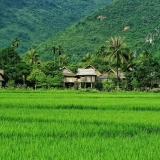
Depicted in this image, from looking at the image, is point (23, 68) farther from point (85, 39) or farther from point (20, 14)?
point (20, 14)

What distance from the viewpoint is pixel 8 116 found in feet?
32.2

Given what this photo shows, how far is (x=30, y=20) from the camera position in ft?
548

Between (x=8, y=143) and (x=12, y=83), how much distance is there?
44.9m

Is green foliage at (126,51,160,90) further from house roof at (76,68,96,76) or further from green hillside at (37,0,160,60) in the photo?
green hillside at (37,0,160,60)

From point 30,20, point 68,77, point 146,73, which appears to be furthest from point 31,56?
point 30,20

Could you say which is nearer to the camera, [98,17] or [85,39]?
[85,39]

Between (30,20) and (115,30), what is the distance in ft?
185

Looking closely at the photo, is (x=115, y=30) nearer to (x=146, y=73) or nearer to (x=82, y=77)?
(x=82, y=77)

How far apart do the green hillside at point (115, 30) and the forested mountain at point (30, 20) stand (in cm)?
1935

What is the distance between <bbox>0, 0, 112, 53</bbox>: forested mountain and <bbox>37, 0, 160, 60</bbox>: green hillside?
63.5 ft

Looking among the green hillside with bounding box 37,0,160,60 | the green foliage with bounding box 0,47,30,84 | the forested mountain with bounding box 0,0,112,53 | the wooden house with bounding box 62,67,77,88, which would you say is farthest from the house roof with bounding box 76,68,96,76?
the forested mountain with bounding box 0,0,112,53

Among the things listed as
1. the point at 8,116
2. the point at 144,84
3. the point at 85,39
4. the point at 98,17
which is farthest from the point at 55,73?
the point at 98,17

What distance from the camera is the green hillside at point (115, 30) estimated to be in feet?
352

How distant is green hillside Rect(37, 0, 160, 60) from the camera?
107 metres
